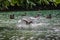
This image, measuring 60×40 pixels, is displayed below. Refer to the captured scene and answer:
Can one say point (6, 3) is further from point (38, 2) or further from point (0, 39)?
point (0, 39)

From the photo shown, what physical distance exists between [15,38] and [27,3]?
6.15m

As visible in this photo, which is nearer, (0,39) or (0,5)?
(0,5)

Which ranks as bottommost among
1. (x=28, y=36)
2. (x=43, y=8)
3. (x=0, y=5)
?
(x=43, y=8)

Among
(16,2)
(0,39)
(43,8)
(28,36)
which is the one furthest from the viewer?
(43,8)

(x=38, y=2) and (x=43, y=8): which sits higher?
(x=38, y=2)

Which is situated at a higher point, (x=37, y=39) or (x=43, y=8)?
(x=37, y=39)

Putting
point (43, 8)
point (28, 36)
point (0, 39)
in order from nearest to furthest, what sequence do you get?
point (0, 39) → point (28, 36) → point (43, 8)

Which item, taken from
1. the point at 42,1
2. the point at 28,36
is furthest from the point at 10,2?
the point at 28,36

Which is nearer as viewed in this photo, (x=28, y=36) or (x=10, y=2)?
(x=10, y=2)

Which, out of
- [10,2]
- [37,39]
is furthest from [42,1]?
[37,39]

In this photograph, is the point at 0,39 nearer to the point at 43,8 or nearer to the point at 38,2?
the point at 38,2

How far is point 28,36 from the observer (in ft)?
24.8

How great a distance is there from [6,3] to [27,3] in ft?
0.30

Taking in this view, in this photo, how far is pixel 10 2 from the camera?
0.98m
